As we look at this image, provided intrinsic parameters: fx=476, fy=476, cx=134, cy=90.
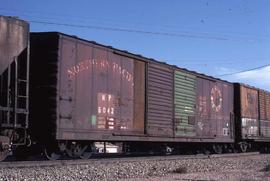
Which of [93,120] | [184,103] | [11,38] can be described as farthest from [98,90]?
[184,103]

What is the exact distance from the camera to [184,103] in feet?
67.7

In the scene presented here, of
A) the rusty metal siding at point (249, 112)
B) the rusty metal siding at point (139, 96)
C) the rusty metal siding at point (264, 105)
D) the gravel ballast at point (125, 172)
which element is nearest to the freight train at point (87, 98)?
the rusty metal siding at point (139, 96)

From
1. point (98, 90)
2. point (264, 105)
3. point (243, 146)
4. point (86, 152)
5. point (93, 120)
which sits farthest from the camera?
point (264, 105)

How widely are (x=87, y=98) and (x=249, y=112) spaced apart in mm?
15003

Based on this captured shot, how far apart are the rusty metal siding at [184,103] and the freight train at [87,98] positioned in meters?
0.04

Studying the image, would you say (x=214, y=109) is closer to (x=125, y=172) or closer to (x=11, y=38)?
(x=125, y=172)

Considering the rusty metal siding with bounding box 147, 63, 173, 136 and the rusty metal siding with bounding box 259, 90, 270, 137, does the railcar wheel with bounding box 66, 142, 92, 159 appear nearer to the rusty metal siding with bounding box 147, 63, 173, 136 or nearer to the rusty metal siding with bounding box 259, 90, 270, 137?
the rusty metal siding with bounding box 147, 63, 173, 136

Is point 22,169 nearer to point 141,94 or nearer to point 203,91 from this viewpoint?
point 141,94

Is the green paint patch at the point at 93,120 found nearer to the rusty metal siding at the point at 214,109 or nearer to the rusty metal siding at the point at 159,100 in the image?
the rusty metal siding at the point at 159,100

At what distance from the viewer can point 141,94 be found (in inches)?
696

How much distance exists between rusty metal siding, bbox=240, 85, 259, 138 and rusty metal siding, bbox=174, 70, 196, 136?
19.0ft

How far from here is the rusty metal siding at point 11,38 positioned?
12.3 metres

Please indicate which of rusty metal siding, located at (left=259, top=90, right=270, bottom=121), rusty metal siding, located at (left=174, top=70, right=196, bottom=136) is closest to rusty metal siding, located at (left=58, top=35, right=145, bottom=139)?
rusty metal siding, located at (left=174, top=70, right=196, bottom=136)

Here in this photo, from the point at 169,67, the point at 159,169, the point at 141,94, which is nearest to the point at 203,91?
the point at 169,67
